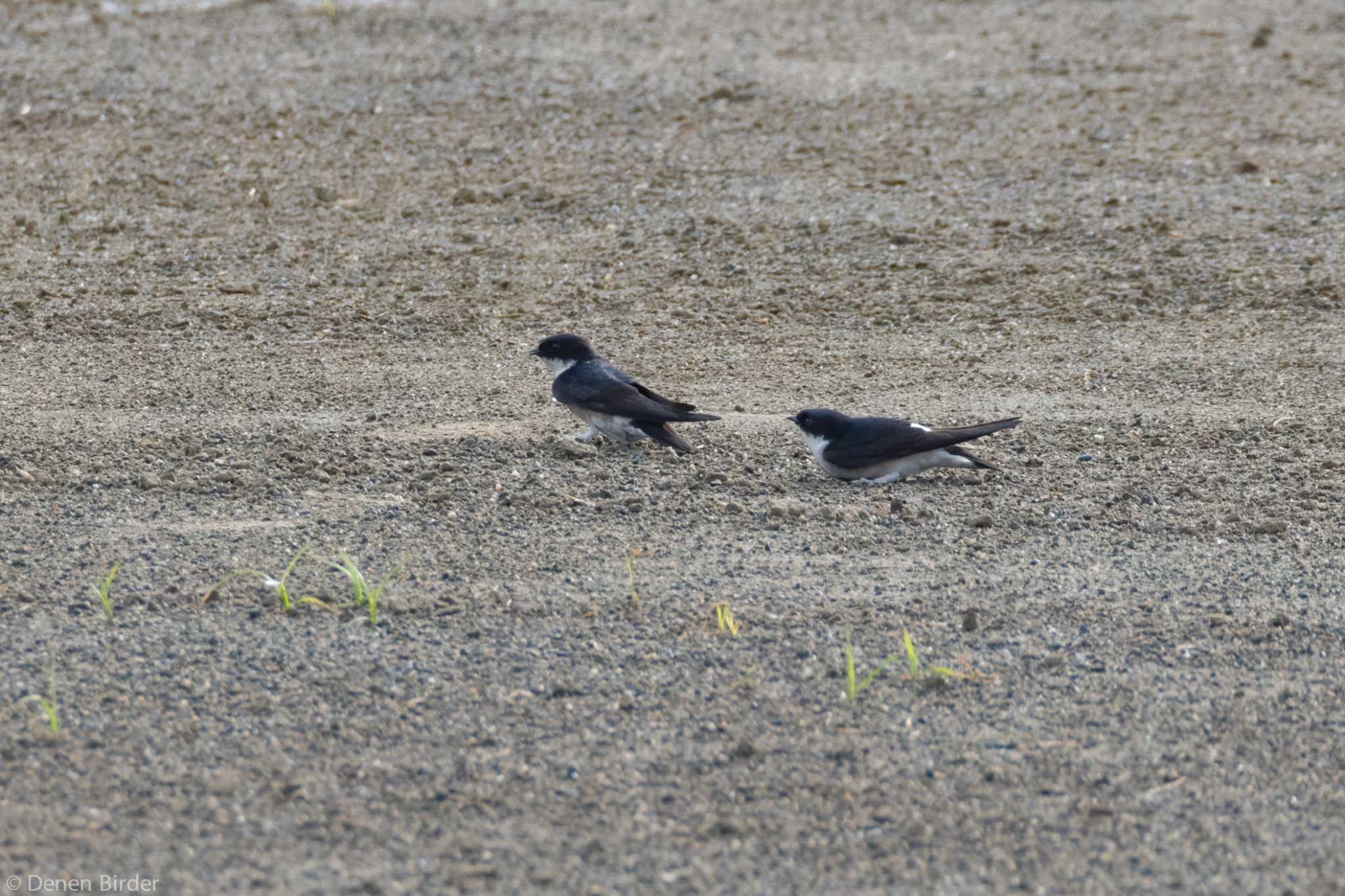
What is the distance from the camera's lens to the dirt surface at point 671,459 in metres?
4.05

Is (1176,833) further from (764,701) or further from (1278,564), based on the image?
(1278,564)

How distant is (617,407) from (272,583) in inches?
90.8

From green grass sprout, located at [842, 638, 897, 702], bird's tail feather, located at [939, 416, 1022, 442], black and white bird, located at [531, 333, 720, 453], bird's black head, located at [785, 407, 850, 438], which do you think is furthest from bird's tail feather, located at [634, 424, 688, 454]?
green grass sprout, located at [842, 638, 897, 702]

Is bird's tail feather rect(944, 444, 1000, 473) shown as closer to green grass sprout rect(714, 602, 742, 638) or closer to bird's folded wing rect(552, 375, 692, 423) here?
bird's folded wing rect(552, 375, 692, 423)

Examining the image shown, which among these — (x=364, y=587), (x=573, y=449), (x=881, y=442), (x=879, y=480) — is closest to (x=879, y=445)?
(x=881, y=442)

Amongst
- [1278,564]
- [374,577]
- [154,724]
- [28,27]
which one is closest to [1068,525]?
[1278,564]

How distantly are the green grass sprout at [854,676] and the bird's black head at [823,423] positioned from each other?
1.97 meters

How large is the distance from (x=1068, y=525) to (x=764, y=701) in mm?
2135

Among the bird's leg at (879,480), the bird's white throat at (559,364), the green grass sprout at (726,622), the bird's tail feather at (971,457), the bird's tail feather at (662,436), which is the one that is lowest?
the bird's leg at (879,480)

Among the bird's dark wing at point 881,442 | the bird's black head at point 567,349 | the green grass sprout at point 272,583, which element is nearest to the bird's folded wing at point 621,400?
the bird's black head at point 567,349

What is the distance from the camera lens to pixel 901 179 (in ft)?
38.9

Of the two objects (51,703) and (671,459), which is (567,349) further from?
(51,703)

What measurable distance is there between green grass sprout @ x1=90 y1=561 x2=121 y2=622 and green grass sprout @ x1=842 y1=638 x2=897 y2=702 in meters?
2.43

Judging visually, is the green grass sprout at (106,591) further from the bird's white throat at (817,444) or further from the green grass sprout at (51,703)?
the bird's white throat at (817,444)
